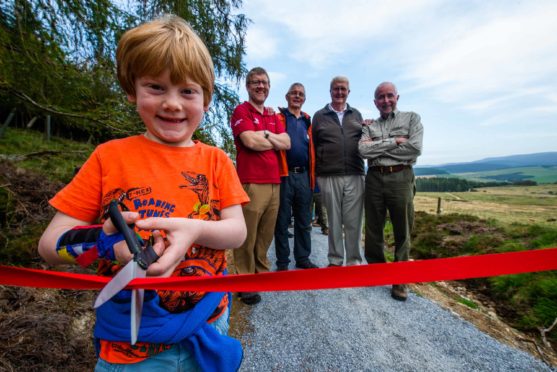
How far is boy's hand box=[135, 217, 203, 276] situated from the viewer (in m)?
0.76

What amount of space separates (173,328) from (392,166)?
370 centimetres

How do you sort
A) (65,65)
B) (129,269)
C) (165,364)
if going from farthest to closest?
(65,65)
(165,364)
(129,269)

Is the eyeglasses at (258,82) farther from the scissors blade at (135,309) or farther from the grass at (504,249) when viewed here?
the grass at (504,249)

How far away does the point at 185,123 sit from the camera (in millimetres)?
1085

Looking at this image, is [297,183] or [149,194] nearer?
[149,194]

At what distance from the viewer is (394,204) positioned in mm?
3902

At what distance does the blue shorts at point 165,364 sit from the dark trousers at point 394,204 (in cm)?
355

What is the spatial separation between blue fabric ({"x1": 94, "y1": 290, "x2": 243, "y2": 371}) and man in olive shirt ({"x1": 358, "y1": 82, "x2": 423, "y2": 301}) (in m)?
3.48

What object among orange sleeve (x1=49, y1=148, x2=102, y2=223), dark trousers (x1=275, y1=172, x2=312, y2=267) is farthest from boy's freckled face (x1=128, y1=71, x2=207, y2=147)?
dark trousers (x1=275, y1=172, x2=312, y2=267)

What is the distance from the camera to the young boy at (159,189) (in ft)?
2.99

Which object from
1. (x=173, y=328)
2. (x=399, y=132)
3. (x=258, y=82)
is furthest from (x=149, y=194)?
(x=399, y=132)

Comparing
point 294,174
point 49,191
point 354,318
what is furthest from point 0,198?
point 354,318

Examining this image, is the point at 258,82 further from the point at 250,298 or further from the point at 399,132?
the point at 250,298

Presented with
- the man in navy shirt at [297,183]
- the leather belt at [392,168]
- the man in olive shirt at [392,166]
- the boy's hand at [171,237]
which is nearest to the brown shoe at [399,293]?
the man in olive shirt at [392,166]
